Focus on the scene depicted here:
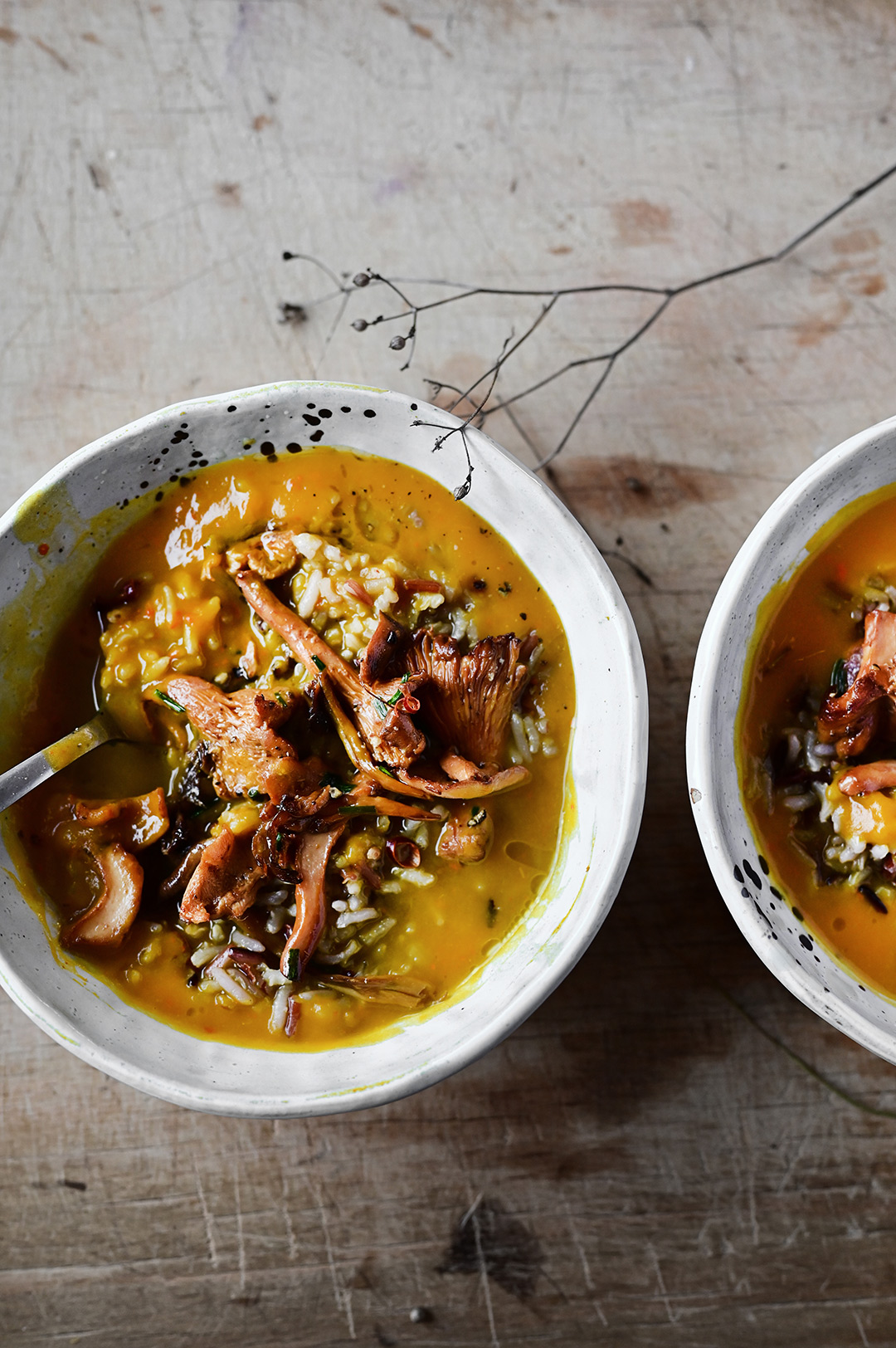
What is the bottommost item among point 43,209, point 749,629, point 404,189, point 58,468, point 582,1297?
point 582,1297

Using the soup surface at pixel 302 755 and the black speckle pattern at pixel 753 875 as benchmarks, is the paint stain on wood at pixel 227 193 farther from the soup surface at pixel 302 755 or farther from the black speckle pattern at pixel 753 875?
the black speckle pattern at pixel 753 875

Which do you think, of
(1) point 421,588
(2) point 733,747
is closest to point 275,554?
(1) point 421,588

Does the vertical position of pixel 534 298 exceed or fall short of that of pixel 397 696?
it exceeds it

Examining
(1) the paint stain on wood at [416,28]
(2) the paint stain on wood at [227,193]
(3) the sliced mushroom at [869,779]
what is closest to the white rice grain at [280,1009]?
(3) the sliced mushroom at [869,779]

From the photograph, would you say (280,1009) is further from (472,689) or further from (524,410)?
(524,410)

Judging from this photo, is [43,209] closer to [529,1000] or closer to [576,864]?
[576,864]

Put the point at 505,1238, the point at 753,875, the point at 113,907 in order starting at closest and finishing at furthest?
the point at 753,875, the point at 113,907, the point at 505,1238

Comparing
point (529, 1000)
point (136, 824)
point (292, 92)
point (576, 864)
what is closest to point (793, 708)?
point (576, 864)
